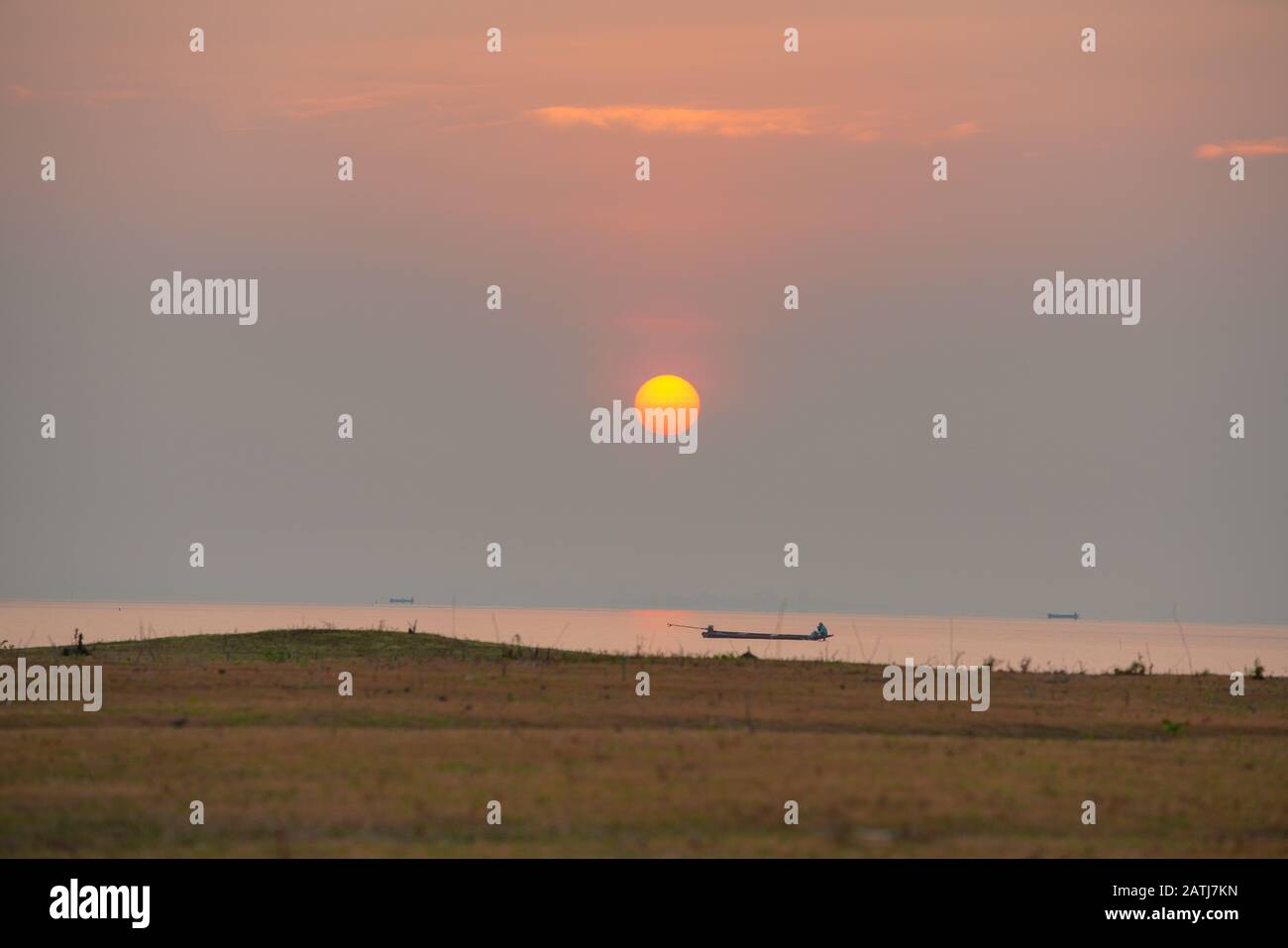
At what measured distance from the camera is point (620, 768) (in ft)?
68.2

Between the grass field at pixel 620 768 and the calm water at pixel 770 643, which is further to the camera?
the calm water at pixel 770 643

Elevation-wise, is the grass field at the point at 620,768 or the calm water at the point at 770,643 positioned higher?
the calm water at the point at 770,643

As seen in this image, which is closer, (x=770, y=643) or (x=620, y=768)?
(x=620, y=768)

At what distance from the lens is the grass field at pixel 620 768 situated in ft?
55.7

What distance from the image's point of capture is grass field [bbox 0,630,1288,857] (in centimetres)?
1698

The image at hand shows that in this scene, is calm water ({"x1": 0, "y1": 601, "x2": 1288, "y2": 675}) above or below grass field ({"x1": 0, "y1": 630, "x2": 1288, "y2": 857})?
above

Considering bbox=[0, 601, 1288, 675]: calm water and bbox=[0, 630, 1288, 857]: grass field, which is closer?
bbox=[0, 630, 1288, 857]: grass field

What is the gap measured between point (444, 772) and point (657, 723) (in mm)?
6246
